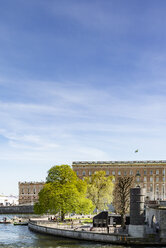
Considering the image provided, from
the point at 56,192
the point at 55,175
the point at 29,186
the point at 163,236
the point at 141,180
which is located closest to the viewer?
the point at 163,236

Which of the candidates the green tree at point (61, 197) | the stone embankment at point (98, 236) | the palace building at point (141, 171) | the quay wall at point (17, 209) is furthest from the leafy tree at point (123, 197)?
the quay wall at point (17, 209)

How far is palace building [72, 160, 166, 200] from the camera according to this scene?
159 m

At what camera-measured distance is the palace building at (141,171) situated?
159 m

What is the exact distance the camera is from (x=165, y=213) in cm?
5581

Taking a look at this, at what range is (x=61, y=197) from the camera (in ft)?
256

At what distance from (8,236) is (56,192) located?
45.8ft

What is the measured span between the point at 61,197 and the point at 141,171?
89188 mm

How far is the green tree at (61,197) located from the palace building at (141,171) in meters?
80.6

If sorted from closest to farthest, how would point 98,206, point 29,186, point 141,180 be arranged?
1. point 98,206
2. point 141,180
3. point 29,186

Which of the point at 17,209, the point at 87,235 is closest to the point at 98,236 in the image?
the point at 87,235

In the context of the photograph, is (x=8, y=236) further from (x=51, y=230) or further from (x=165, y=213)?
(x=165, y=213)

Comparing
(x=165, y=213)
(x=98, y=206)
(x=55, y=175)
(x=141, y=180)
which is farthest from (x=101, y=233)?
(x=141, y=180)

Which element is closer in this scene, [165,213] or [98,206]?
[165,213]

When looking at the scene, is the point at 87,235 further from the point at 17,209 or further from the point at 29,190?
the point at 29,190
